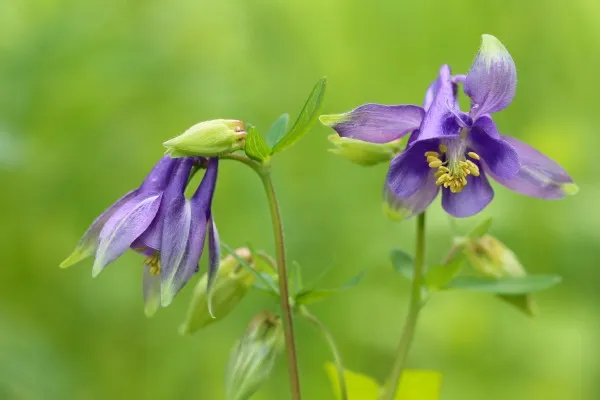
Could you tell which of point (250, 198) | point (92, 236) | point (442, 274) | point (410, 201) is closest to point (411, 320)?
point (442, 274)

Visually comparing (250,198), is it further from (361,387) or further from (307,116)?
(307,116)

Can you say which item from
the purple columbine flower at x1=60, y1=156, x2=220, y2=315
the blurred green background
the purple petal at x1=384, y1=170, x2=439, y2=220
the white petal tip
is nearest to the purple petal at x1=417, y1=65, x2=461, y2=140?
the purple petal at x1=384, y1=170, x2=439, y2=220

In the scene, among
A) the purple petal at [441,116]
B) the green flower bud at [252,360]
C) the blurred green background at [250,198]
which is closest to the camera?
the purple petal at [441,116]

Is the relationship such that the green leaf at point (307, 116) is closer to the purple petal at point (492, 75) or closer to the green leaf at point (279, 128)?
the green leaf at point (279, 128)

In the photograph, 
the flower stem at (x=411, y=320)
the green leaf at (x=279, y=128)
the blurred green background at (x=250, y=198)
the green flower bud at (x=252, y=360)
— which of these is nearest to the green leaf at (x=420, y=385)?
the flower stem at (x=411, y=320)

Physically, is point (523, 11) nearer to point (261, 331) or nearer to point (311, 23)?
point (311, 23)

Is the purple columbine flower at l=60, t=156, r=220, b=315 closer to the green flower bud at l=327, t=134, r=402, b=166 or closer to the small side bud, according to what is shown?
the green flower bud at l=327, t=134, r=402, b=166
